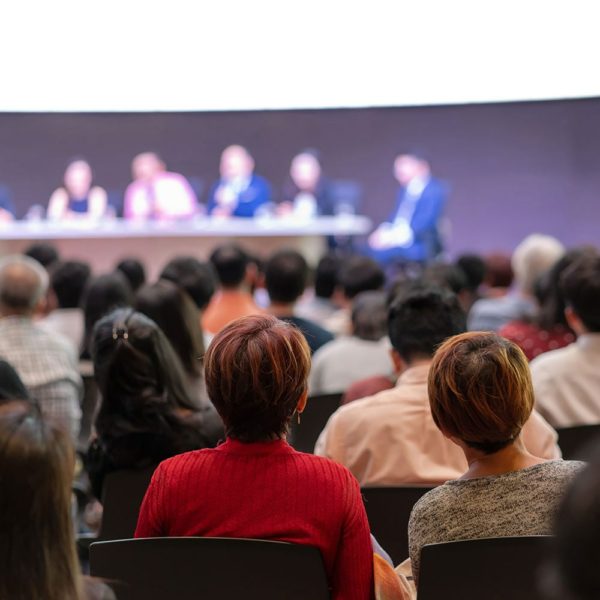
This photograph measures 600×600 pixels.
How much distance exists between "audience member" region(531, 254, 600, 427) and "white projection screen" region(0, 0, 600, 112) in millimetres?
4250

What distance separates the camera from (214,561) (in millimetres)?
1487

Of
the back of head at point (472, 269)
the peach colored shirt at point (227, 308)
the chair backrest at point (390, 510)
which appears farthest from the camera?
the back of head at point (472, 269)

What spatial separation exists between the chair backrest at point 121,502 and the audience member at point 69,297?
2327mm

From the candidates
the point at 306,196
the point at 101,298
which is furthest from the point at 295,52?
the point at 101,298

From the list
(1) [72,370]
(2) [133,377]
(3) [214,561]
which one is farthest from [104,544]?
(1) [72,370]

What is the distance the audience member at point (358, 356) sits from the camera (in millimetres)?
3465

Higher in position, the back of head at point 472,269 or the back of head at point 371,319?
the back of head at point 472,269

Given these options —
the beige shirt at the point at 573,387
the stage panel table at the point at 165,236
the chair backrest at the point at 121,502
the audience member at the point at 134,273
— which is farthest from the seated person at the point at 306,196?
the chair backrest at the point at 121,502

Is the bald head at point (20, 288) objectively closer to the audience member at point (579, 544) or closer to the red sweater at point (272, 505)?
the red sweater at point (272, 505)

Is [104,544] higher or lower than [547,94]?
lower

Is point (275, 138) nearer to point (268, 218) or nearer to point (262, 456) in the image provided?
point (268, 218)

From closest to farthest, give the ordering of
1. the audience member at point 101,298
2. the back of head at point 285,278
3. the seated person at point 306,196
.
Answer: the audience member at point 101,298 → the back of head at point 285,278 → the seated person at point 306,196

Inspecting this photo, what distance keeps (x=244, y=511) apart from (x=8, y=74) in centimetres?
635

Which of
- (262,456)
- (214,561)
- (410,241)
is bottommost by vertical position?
(214,561)
